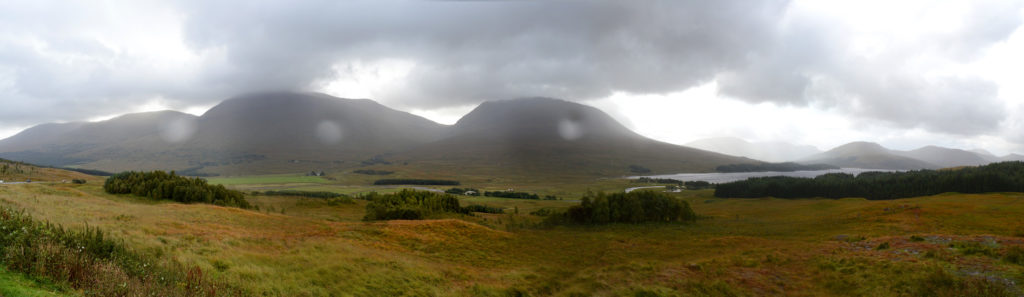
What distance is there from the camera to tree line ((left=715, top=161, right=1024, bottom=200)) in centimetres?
7850

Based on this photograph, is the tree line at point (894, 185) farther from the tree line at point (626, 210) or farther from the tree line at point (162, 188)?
the tree line at point (162, 188)

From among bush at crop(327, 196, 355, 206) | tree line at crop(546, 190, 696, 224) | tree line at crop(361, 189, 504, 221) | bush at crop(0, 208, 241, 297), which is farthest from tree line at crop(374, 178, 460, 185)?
bush at crop(0, 208, 241, 297)

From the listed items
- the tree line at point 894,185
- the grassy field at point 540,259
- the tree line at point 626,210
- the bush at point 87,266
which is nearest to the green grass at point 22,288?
the bush at point 87,266

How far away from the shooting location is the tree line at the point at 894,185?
78500 mm

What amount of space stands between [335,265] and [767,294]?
18.7 metres

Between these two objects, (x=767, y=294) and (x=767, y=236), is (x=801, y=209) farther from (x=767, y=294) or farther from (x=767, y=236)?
(x=767, y=294)

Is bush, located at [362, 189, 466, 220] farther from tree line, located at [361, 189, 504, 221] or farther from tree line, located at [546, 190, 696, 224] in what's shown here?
tree line, located at [546, 190, 696, 224]

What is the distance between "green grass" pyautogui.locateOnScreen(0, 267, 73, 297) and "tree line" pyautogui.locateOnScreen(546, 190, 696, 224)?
45675mm

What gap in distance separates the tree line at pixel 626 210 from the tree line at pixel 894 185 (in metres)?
66.7

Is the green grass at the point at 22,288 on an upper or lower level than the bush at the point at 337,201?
upper

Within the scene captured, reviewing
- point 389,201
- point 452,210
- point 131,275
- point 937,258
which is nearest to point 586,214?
point 452,210

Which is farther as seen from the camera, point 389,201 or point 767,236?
point 389,201

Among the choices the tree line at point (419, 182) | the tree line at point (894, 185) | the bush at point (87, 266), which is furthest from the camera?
the tree line at point (419, 182)

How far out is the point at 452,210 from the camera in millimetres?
57875
